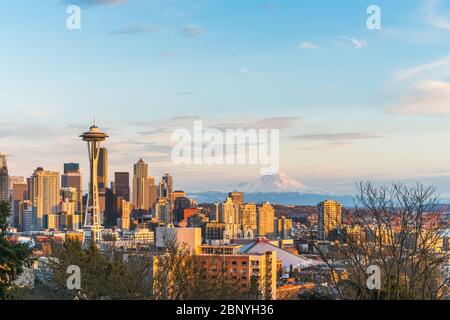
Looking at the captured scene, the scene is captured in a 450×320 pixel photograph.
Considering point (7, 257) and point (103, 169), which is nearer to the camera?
point (7, 257)

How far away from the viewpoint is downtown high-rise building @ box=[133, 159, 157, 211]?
64.9m

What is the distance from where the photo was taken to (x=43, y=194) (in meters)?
99.4

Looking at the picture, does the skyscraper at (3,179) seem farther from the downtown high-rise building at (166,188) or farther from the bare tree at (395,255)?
the bare tree at (395,255)

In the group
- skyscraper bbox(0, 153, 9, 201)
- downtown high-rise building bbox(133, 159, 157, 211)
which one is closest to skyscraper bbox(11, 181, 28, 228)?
downtown high-rise building bbox(133, 159, 157, 211)

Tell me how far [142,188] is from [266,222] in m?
13.3

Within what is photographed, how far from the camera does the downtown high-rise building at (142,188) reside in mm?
64875

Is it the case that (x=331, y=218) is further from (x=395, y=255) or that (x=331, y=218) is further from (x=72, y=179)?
(x=72, y=179)

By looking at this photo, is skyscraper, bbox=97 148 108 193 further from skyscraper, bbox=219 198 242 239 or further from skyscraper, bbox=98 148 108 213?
skyscraper, bbox=219 198 242 239

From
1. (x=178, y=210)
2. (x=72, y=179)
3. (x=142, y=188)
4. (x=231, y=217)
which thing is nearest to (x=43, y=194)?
(x=72, y=179)

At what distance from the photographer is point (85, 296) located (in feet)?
44.6

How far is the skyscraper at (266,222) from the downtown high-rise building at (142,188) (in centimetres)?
1110

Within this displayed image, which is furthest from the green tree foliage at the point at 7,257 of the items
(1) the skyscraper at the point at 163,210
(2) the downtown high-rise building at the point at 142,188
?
(1) the skyscraper at the point at 163,210

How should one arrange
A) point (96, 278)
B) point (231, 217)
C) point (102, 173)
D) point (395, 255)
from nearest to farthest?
point (395, 255) < point (96, 278) < point (231, 217) < point (102, 173)
